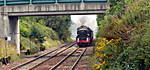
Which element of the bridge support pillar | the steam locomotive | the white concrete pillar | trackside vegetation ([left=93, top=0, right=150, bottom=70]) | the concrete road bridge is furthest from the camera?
the steam locomotive

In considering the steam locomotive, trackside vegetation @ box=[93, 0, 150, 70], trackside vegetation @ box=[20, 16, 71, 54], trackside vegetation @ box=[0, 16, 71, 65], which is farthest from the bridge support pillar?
the steam locomotive

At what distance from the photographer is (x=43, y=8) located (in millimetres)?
24031

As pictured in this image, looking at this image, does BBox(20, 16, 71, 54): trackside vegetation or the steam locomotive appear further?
the steam locomotive

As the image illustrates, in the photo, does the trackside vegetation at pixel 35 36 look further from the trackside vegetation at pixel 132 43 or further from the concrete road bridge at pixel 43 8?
the trackside vegetation at pixel 132 43

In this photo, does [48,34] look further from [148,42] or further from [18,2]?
[148,42]

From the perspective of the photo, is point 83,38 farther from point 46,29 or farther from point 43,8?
point 43,8

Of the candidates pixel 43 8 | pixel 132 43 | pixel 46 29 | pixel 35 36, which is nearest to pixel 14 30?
pixel 43 8

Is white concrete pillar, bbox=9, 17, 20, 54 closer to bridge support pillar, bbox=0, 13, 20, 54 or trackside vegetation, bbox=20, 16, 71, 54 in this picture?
bridge support pillar, bbox=0, 13, 20, 54

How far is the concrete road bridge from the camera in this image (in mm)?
23844

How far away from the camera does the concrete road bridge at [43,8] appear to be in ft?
78.2

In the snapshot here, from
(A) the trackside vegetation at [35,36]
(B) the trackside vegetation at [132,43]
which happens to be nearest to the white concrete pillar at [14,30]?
(A) the trackside vegetation at [35,36]

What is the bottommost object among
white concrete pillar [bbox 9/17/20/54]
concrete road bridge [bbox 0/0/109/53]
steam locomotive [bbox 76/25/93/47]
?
steam locomotive [bbox 76/25/93/47]

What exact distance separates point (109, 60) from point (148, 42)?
3.39 metres

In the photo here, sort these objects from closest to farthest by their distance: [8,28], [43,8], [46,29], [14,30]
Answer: [43,8], [8,28], [14,30], [46,29]
